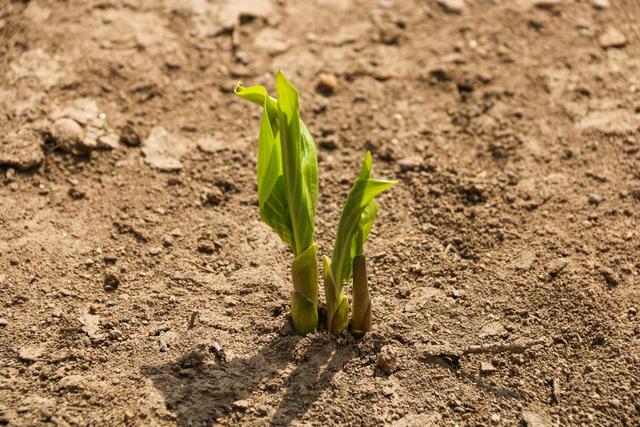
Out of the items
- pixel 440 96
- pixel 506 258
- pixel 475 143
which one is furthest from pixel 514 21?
pixel 506 258

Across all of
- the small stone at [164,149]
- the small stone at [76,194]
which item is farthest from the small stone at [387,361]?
the small stone at [76,194]

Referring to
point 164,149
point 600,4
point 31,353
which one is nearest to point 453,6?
point 600,4

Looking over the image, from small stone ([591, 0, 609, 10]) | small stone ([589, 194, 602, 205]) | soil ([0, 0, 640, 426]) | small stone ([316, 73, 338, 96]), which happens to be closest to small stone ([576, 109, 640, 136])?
soil ([0, 0, 640, 426])

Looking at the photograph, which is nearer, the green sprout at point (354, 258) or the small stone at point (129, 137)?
the green sprout at point (354, 258)

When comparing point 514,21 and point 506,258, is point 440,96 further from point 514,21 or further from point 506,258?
point 506,258

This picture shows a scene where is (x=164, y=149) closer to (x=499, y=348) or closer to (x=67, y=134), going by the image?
(x=67, y=134)

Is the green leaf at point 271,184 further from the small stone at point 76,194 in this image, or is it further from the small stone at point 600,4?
the small stone at point 600,4

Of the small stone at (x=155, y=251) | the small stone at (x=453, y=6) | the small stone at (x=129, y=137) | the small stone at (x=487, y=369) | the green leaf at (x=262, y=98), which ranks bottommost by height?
the small stone at (x=155, y=251)
